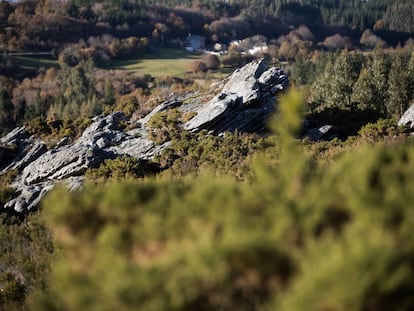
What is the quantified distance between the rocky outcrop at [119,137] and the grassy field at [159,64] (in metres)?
43.8

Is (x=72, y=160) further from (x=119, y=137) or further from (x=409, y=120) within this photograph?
(x=409, y=120)

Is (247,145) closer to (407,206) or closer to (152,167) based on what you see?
(152,167)

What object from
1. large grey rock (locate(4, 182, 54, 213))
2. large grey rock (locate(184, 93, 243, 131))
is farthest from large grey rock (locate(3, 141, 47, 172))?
large grey rock (locate(184, 93, 243, 131))

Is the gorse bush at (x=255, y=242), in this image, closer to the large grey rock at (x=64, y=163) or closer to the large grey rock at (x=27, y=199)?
the large grey rock at (x=27, y=199)

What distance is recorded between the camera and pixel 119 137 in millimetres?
27406

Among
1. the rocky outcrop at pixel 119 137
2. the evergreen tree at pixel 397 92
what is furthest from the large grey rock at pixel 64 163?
the evergreen tree at pixel 397 92

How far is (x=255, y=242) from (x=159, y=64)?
79829 millimetres

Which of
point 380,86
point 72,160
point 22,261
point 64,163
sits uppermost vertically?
point 22,261

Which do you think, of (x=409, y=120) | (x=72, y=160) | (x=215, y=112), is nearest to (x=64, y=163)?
(x=72, y=160)

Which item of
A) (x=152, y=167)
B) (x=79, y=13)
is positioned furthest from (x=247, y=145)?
(x=79, y=13)

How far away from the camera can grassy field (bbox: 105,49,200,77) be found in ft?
250

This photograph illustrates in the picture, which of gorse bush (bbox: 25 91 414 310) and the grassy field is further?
the grassy field

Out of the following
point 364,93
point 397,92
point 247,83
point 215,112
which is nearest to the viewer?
point 215,112

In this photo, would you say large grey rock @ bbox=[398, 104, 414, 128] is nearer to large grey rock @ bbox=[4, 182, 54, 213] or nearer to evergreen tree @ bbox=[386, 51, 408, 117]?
evergreen tree @ bbox=[386, 51, 408, 117]
